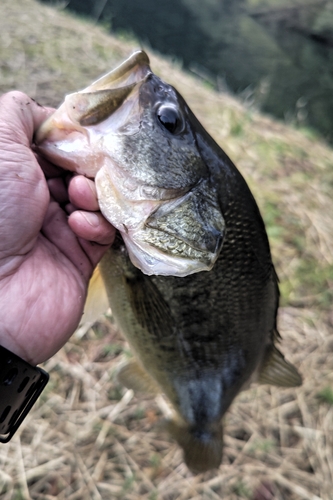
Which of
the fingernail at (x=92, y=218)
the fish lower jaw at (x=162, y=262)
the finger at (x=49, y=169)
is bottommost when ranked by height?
the finger at (x=49, y=169)

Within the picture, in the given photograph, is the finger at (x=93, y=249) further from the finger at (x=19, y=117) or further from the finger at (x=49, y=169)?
the finger at (x=19, y=117)

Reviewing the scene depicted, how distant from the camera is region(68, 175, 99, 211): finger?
1.38 metres

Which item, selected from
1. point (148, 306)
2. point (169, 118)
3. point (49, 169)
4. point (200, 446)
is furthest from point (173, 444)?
point (169, 118)

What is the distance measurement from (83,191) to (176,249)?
1.12 ft

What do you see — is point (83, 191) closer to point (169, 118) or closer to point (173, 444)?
point (169, 118)

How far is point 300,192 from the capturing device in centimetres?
505

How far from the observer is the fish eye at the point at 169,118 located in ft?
4.58

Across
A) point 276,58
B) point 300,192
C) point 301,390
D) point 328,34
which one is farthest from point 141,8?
point 301,390

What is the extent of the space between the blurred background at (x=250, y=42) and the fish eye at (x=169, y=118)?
7.39 metres

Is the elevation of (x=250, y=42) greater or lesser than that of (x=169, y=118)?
lesser

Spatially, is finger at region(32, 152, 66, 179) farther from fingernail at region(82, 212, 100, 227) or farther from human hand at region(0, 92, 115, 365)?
fingernail at region(82, 212, 100, 227)

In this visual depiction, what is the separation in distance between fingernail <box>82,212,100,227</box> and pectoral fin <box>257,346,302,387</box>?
1.01 meters

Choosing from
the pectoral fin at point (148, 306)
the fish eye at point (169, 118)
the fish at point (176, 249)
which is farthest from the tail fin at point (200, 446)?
the fish eye at point (169, 118)

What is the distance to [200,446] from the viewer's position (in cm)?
202
